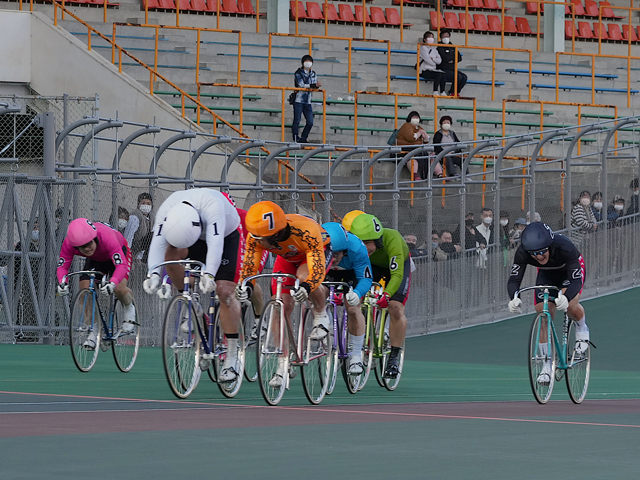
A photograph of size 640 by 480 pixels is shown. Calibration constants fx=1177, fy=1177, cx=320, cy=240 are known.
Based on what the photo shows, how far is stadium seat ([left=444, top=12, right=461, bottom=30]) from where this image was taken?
2989cm

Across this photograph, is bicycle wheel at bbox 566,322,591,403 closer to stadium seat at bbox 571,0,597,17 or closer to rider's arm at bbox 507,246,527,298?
rider's arm at bbox 507,246,527,298

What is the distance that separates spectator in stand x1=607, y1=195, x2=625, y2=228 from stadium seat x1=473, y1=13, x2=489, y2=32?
45.1ft

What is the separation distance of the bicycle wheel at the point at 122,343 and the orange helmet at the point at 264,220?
3.60 metres

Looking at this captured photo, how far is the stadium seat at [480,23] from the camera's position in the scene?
98.6ft

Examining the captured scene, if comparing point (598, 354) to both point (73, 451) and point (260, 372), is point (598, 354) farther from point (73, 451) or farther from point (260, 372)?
point (73, 451)

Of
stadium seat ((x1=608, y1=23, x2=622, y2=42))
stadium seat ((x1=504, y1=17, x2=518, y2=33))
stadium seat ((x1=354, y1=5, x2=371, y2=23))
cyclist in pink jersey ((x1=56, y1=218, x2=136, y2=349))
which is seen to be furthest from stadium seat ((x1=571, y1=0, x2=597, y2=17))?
cyclist in pink jersey ((x1=56, y1=218, x2=136, y2=349))

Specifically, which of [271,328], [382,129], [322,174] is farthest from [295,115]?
[271,328]

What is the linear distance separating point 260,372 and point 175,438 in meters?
1.82

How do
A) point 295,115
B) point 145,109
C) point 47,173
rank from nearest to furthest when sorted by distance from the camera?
point 47,173 → point 145,109 → point 295,115

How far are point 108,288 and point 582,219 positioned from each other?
862 centimetres

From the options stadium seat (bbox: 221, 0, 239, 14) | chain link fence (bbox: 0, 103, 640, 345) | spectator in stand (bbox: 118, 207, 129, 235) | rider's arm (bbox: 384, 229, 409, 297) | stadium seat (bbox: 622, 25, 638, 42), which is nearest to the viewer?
rider's arm (bbox: 384, 229, 409, 297)

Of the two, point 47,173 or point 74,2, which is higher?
point 74,2

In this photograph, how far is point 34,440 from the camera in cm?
561

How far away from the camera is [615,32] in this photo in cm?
3141
